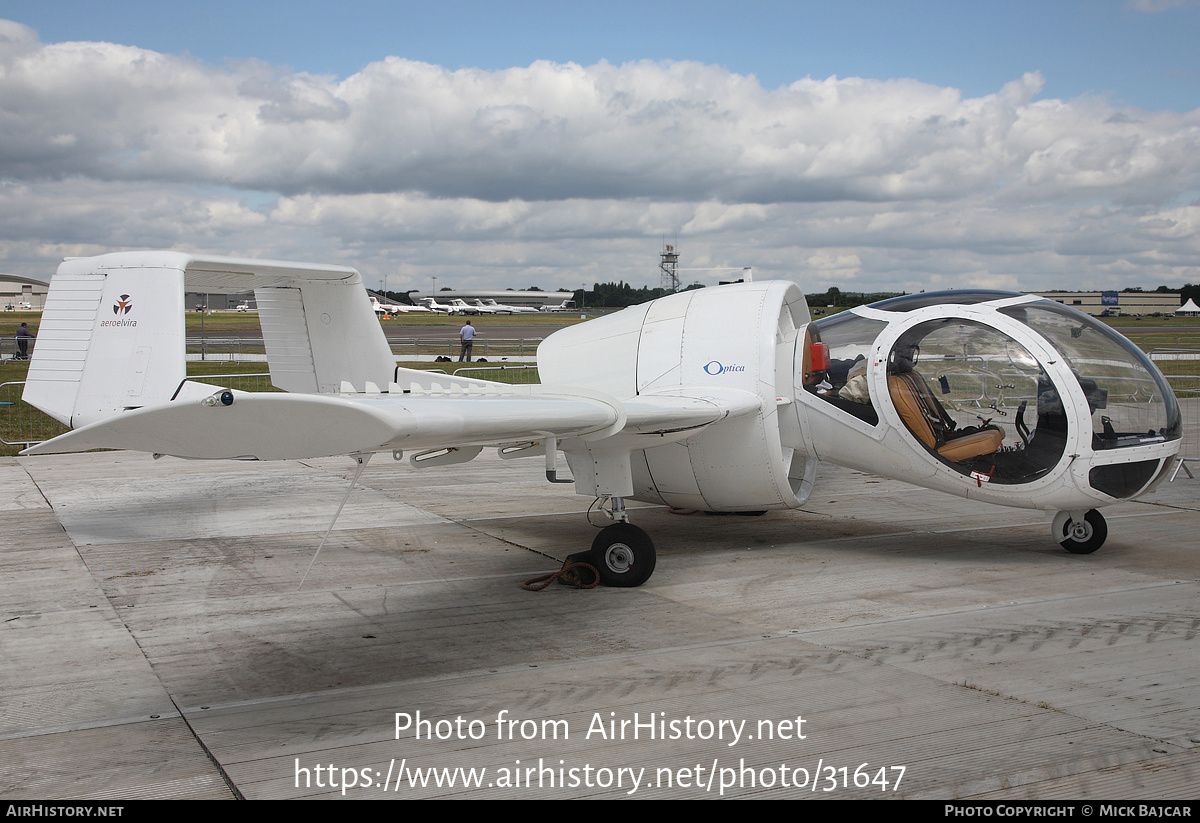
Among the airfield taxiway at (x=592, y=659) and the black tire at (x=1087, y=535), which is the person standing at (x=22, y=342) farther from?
the black tire at (x=1087, y=535)

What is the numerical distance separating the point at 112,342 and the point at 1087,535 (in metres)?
8.53

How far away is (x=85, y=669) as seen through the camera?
5.45 metres

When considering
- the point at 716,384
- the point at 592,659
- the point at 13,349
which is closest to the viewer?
the point at 592,659

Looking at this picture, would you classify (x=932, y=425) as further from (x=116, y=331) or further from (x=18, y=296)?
(x=18, y=296)

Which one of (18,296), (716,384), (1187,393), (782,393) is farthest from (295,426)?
(18,296)

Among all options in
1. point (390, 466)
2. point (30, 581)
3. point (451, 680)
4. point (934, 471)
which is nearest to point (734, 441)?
point (934, 471)

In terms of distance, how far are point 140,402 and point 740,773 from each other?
5.63 m

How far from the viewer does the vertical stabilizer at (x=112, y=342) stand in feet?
24.0

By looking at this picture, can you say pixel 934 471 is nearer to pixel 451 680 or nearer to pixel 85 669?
pixel 451 680

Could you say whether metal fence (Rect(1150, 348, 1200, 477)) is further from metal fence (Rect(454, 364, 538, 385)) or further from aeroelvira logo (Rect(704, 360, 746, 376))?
metal fence (Rect(454, 364, 538, 385))

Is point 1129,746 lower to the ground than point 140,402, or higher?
lower

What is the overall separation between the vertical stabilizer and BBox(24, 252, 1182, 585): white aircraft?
13 mm

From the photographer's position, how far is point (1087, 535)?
8.23 metres

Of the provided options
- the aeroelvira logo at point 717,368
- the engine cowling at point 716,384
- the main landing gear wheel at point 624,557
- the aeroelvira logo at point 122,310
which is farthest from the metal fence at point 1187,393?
the aeroelvira logo at point 122,310
